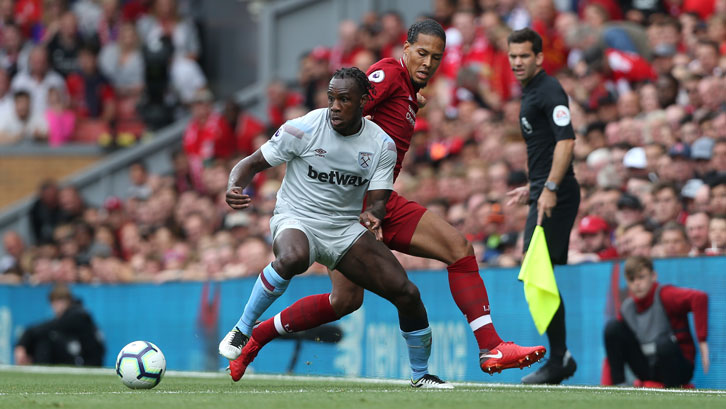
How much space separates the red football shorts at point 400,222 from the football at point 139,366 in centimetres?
165

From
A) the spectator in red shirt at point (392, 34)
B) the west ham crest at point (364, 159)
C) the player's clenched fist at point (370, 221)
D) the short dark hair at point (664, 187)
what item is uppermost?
the spectator in red shirt at point (392, 34)

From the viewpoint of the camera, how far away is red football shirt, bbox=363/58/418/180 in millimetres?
8133

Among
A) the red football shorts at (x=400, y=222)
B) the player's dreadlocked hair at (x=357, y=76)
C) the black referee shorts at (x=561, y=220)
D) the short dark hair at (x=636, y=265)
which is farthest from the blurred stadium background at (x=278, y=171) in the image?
the player's dreadlocked hair at (x=357, y=76)

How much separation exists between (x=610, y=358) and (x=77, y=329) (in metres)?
7.32

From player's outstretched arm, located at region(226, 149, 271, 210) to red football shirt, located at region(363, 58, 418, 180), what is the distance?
2.75 feet

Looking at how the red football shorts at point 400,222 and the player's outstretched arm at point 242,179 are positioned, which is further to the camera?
the red football shorts at point 400,222

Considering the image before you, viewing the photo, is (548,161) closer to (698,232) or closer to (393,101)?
(393,101)

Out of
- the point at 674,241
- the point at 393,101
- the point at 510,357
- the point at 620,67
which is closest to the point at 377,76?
the point at 393,101

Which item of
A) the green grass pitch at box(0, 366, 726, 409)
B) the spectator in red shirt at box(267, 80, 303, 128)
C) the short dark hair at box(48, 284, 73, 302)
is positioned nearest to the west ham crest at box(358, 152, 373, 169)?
the green grass pitch at box(0, 366, 726, 409)

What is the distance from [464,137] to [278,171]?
3142 mm

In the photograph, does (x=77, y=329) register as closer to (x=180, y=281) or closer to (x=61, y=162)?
(x=180, y=281)

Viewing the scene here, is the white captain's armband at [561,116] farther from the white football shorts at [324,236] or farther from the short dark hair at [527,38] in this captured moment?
the white football shorts at [324,236]

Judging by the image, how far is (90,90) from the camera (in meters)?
20.9

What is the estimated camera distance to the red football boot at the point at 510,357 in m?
7.69
